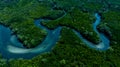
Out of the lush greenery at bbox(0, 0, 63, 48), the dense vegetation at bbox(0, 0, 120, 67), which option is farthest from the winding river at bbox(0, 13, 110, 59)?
the lush greenery at bbox(0, 0, 63, 48)

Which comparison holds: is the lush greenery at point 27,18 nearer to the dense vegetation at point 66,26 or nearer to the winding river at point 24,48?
the dense vegetation at point 66,26

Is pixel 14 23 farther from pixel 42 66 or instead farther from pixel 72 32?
pixel 42 66

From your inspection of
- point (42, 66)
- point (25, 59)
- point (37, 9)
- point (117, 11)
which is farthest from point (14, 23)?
point (117, 11)

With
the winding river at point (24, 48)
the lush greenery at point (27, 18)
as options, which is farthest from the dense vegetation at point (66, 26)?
the winding river at point (24, 48)

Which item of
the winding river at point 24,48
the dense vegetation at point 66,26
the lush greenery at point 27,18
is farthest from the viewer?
the lush greenery at point 27,18

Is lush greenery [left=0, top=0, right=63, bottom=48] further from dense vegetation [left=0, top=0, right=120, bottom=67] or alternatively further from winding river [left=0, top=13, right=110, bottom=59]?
winding river [left=0, top=13, right=110, bottom=59]

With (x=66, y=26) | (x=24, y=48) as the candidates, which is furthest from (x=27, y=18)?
(x=24, y=48)
